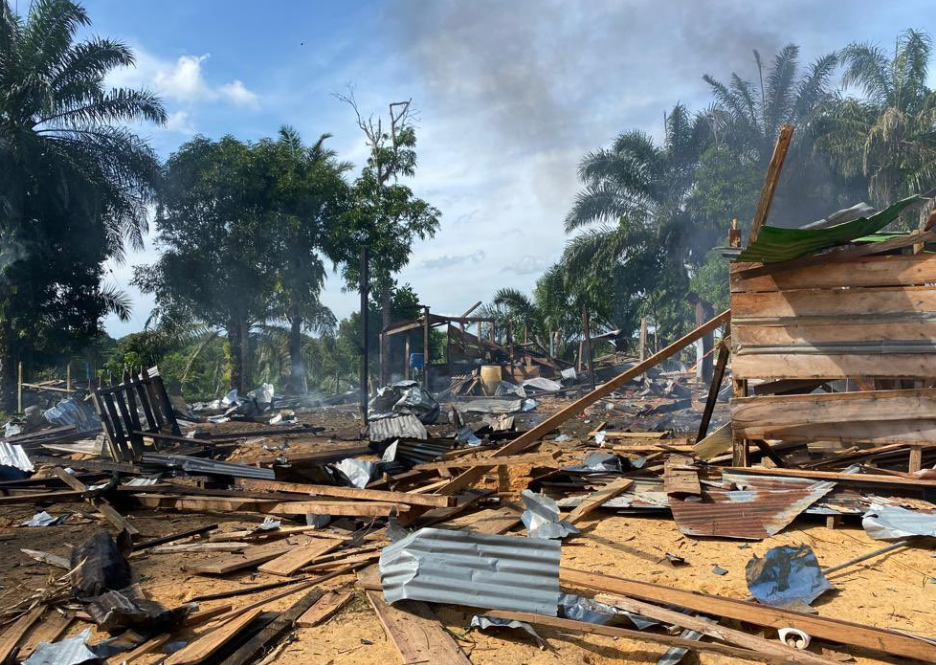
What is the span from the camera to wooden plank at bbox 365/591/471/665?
10.5ft

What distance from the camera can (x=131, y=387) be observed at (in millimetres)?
10203

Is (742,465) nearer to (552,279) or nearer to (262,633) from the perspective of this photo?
(262,633)

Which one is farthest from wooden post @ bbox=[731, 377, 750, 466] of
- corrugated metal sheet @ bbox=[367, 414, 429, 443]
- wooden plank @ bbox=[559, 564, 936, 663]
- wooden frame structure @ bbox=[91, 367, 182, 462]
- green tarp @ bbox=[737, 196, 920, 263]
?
wooden frame structure @ bbox=[91, 367, 182, 462]

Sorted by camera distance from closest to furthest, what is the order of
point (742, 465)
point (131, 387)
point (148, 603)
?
point (148, 603), point (742, 465), point (131, 387)

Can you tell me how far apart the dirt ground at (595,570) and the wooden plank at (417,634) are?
63 millimetres

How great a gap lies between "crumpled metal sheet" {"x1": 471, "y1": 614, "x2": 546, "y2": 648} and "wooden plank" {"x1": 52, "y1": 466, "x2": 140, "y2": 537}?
3449 mm

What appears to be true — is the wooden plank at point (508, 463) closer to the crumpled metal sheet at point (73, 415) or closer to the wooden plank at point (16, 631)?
the wooden plank at point (16, 631)

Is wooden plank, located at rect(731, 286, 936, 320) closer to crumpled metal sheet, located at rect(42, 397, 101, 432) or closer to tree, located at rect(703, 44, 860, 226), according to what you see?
crumpled metal sheet, located at rect(42, 397, 101, 432)

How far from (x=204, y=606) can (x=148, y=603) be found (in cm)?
34

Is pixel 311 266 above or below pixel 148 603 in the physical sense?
above

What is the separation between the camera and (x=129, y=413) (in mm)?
10156

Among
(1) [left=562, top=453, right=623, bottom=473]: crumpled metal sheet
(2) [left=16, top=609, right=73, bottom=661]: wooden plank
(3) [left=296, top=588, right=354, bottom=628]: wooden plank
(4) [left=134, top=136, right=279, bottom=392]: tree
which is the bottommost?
(3) [left=296, top=588, right=354, bottom=628]: wooden plank

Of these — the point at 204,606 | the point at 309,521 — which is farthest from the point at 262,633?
the point at 309,521

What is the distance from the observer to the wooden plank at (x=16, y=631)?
3.35 meters
